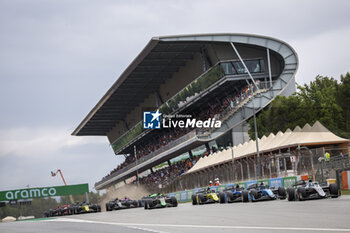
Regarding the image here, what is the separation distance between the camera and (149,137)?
89.2 metres

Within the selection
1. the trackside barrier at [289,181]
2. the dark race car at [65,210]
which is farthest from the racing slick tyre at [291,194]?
the dark race car at [65,210]

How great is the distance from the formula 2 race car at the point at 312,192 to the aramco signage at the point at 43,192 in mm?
44412

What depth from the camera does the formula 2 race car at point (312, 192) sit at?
74.8ft

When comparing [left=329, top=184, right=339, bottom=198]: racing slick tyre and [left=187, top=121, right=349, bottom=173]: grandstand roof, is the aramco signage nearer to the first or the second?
[left=187, top=121, right=349, bottom=173]: grandstand roof

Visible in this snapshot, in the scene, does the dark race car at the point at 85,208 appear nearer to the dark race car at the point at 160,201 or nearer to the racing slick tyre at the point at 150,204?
the dark race car at the point at 160,201

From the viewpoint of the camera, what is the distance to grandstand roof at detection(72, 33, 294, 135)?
59.7 m

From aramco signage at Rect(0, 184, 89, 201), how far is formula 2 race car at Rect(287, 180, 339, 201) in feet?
146

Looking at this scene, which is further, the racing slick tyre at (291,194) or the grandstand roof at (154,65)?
the grandstand roof at (154,65)

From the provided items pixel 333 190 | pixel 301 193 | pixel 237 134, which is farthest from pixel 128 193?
pixel 333 190

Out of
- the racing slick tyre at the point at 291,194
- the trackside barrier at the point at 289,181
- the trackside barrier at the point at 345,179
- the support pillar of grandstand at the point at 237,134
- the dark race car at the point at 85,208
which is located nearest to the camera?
the racing slick tyre at the point at 291,194

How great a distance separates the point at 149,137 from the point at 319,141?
51.4 m

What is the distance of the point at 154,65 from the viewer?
67.5m

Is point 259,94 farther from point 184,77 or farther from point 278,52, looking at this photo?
point 184,77

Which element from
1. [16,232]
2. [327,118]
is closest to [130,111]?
[327,118]
